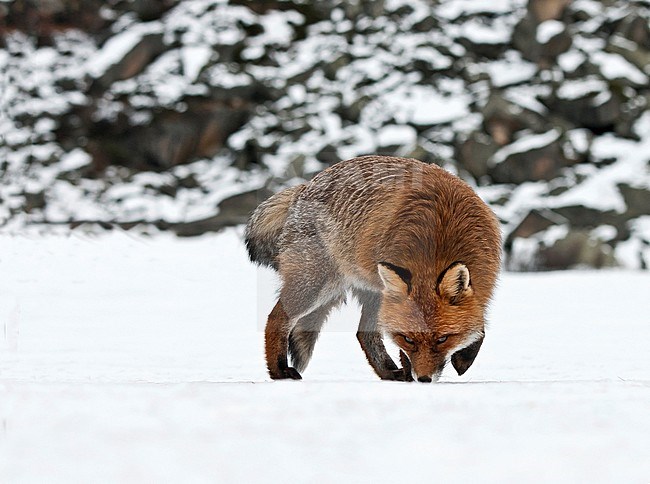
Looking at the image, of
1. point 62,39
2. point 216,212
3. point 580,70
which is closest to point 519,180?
point 580,70

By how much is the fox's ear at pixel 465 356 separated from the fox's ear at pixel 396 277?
0.72 metres

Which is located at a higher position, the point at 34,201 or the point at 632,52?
the point at 632,52

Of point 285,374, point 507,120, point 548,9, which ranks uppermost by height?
point 285,374

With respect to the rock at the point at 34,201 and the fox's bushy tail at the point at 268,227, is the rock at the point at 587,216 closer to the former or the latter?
the fox's bushy tail at the point at 268,227

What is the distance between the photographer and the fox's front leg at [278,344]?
5.73 meters

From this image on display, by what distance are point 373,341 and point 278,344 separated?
77cm

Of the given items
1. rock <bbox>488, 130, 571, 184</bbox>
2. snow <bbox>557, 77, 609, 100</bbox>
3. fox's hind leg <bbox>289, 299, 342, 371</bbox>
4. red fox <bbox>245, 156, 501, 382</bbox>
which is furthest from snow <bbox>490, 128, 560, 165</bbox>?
fox's hind leg <bbox>289, 299, 342, 371</bbox>

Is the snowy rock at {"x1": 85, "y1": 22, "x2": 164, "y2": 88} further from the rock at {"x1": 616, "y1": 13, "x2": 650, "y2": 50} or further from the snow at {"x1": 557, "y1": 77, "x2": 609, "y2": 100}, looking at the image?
the rock at {"x1": 616, "y1": 13, "x2": 650, "y2": 50}

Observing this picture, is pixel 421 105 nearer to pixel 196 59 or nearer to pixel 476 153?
pixel 476 153

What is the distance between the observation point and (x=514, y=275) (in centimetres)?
1348

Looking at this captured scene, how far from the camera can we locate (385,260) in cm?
512

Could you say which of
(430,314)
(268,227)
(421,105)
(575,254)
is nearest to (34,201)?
(421,105)

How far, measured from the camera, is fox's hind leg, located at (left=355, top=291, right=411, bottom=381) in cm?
590

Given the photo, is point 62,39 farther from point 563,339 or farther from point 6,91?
point 563,339
